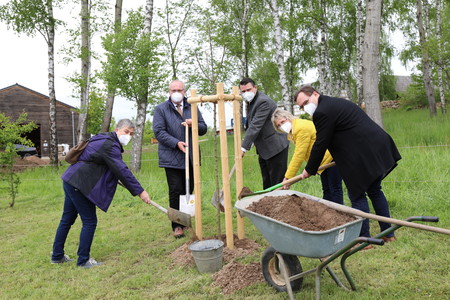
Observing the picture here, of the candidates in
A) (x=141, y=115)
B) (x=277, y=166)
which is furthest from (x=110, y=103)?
(x=277, y=166)

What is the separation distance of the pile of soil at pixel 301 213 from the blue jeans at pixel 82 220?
1772 millimetres

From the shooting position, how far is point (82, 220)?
3.56 meters

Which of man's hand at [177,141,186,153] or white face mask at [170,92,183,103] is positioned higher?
white face mask at [170,92,183,103]

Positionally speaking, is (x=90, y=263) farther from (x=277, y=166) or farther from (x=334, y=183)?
(x=334, y=183)

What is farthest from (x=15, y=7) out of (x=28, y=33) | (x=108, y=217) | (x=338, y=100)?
(x=338, y=100)

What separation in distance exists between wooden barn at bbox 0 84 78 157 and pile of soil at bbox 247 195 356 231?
20497mm

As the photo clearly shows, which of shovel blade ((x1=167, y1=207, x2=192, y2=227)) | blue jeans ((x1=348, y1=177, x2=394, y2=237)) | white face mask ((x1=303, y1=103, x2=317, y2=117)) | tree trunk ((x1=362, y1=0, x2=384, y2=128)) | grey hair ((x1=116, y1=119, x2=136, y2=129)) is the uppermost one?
tree trunk ((x1=362, y1=0, x2=384, y2=128))

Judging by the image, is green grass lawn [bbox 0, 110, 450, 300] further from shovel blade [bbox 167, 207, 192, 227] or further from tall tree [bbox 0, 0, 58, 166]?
tall tree [bbox 0, 0, 58, 166]

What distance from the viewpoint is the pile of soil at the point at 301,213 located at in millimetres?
2323

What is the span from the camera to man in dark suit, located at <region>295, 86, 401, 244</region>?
9.50ft

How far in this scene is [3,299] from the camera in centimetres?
297

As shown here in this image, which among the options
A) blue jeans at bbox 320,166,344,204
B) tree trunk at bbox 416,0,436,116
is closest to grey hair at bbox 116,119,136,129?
blue jeans at bbox 320,166,344,204

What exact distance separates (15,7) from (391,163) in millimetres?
12673

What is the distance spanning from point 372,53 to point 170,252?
4.43m
